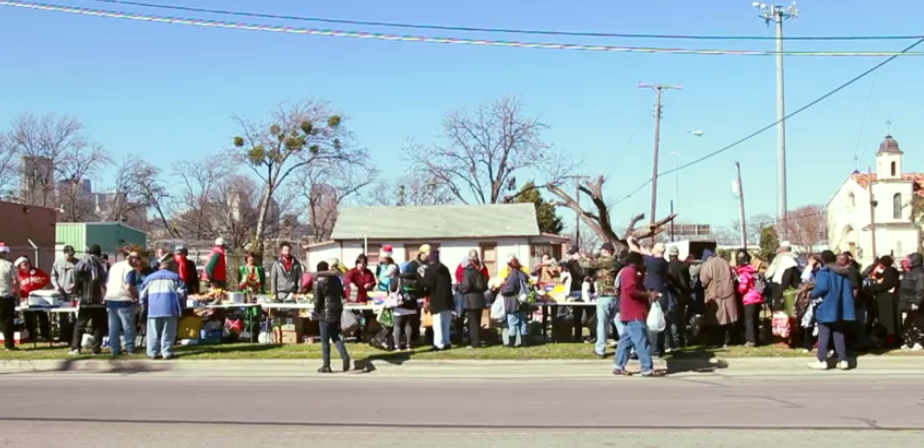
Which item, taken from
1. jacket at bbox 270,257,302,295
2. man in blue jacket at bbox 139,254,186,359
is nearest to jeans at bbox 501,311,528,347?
jacket at bbox 270,257,302,295

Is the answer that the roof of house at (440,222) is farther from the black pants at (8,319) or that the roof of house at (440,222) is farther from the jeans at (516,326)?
the black pants at (8,319)

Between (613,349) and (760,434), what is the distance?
23.4 ft

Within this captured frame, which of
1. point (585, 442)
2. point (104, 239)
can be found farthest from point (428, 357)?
point (104, 239)

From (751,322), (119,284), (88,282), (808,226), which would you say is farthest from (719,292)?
(808,226)

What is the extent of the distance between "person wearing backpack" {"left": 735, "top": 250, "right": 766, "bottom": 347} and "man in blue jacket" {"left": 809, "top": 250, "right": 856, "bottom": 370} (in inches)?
54.8

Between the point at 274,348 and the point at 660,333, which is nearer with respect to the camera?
the point at 660,333

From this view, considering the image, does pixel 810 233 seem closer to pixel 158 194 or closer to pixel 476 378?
pixel 158 194

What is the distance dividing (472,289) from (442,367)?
66.3 inches

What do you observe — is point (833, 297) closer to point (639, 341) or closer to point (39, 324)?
point (639, 341)

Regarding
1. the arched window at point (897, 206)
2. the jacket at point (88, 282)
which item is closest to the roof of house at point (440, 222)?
the jacket at point (88, 282)

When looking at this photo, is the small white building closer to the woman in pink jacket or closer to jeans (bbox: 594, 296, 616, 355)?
the woman in pink jacket

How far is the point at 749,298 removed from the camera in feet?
51.3

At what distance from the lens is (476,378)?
45.0ft

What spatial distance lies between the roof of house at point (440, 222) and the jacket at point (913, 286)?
1187 inches
